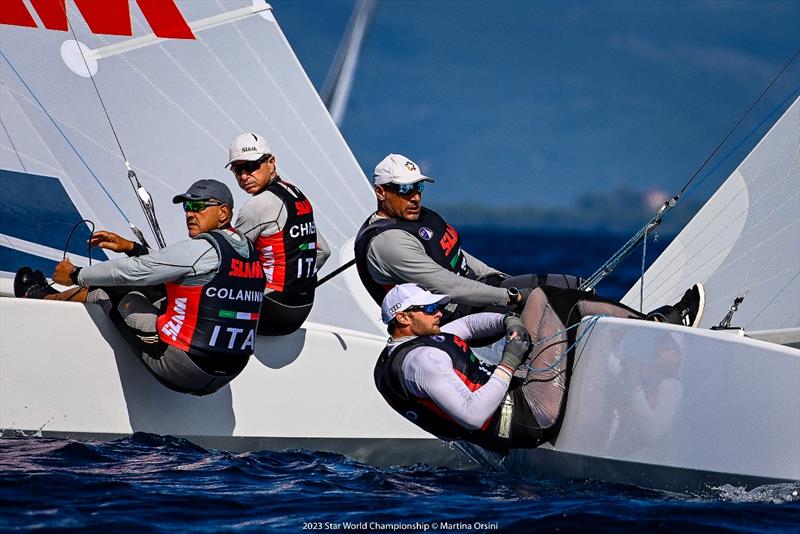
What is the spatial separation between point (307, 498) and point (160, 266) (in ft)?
3.03

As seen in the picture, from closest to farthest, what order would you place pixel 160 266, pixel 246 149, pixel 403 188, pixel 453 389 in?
pixel 453 389 < pixel 160 266 < pixel 403 188 < pixel 246 149

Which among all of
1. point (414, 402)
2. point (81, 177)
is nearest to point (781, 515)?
point (414, 402)

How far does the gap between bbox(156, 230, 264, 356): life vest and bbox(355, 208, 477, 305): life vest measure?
400 millimetres

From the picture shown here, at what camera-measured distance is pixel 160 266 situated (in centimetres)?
416

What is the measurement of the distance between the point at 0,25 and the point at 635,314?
278cm

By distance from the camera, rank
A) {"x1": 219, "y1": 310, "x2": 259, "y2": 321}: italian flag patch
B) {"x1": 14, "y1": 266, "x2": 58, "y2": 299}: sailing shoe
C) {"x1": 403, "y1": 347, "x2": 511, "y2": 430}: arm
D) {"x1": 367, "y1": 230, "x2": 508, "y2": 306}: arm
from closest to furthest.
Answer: {"x1": 403, "y1": 347, "x2": 511, "y2": 430}: arm → {"x1": 219, "y1": 310, "x2": 259, "y2": 321}: italian flag patch → {"x1": 367, "y1": 230, "x2": 508, "y2": 306}: arm → {"x1": 14, "y1": 266, "x2": 58, "y2": 299}: sailing shoe

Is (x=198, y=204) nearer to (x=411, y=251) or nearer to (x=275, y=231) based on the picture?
(x=275, y=231)

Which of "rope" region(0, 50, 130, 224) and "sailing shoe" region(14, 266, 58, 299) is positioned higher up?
"rope" region(0, 50, 130, 224)

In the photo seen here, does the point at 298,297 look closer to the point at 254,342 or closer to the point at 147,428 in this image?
the point at 254,342

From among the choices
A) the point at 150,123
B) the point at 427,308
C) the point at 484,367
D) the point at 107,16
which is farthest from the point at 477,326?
the point at 107,16

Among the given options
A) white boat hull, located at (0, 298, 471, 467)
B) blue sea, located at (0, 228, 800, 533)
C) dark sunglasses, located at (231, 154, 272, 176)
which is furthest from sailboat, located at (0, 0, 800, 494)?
dark sunglasses, located at (231, 154, 272, 176)

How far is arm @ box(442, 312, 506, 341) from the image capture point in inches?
165

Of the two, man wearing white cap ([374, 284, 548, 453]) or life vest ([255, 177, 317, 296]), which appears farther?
life vest ([255, 177, 317, 296])

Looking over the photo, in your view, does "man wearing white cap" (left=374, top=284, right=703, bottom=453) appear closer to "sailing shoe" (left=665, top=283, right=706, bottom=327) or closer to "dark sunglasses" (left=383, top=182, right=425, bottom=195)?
Answer: "sailing shoe" (left=665, top=283, right=706, bottom=327)
